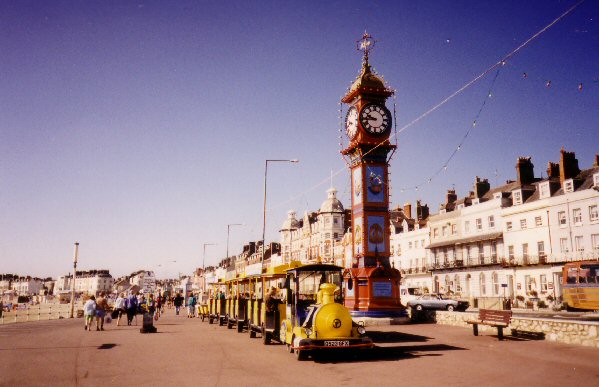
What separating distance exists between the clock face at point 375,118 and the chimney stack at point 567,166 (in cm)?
2557

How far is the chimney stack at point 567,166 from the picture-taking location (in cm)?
4556

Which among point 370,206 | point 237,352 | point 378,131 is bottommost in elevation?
point 237,352

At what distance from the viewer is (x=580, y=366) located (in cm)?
1157

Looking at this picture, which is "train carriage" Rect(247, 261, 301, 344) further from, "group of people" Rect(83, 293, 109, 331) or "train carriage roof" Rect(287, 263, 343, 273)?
"group of people" Rect(83, 293, 109, 331)

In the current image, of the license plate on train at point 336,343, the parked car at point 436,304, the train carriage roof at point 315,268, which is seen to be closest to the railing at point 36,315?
the train carriage roof at point 315,268

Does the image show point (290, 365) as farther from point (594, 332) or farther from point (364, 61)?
point (364, 61)

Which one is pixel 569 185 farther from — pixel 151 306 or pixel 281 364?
pixel 281 364

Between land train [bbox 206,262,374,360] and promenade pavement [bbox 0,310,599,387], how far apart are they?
503 mm

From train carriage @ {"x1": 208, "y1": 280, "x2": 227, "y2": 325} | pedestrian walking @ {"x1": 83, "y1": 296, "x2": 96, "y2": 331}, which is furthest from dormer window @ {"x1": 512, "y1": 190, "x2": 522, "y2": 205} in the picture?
pedestrian walking @ {"x1": 83, "y1": 296, "x2": 96, "y2": 331}

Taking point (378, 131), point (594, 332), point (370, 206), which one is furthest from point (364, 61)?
point (594, 332)

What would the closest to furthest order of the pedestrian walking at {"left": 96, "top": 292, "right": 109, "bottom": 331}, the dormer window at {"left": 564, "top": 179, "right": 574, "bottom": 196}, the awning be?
the pedestrian walking at {"left": 96, "top": 292, "right": 109, "bottom": 331} → the dormer window at {"left": 564, "top": 179, "right": 574, "bottom": 196} → the awning

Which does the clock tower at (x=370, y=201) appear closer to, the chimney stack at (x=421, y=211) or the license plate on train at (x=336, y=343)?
the license plate on train at (x=336, y=343)

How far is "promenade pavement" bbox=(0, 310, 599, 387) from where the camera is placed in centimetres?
1023

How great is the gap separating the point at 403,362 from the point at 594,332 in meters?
7.12
